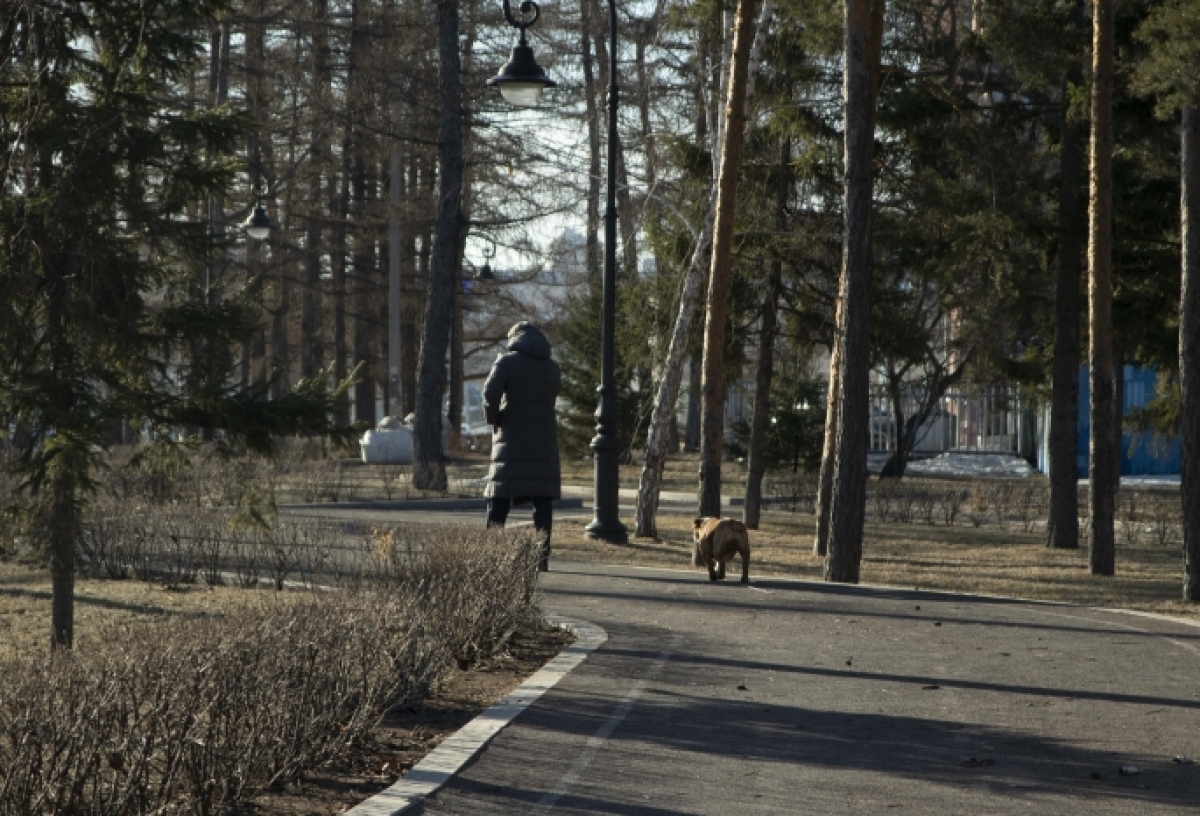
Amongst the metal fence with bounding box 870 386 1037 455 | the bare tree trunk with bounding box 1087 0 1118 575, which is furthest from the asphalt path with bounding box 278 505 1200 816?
the metal fence with bounding box 870 386 1037 455

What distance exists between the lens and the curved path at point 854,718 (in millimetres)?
6129

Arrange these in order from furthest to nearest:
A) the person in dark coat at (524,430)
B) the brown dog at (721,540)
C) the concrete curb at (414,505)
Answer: the concrete curb at (414,505) → the brown dog at (721,540) → the person in dark coat at (524,430)

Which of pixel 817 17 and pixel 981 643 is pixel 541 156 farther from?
pixel 981 643

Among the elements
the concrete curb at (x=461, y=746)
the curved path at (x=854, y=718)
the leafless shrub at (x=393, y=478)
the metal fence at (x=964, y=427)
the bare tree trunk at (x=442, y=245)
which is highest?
the bare tree trunk at (x=442, y=245)

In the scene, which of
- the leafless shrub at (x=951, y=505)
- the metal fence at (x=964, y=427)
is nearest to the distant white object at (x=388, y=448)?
the metal fence at (x=964, y=427)

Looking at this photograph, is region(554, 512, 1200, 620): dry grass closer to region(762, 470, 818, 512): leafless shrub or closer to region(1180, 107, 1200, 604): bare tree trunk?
region(1180, 107, 1200, 604): bare tree trunk

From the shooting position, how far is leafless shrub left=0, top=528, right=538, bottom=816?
15.4 feet

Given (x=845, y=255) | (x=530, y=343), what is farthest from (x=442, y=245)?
(x=530, y=343)

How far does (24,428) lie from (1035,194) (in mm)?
13401

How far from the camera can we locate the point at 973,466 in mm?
38969

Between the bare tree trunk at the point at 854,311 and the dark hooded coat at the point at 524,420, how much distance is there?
119 inches

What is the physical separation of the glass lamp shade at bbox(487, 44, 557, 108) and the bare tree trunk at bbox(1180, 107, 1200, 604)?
6522 millimetres

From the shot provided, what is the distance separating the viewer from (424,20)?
34812mm

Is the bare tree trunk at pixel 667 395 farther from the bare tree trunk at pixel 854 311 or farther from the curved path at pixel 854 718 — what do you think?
the curved path at pixel 854 718
